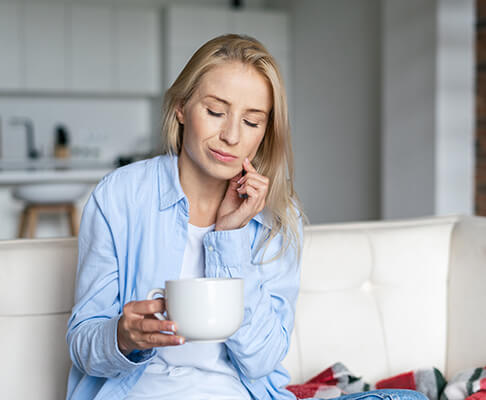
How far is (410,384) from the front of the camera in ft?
4.50

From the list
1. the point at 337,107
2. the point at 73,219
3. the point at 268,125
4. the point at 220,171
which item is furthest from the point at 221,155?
the point at 337,107

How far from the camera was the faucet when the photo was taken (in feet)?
17.8

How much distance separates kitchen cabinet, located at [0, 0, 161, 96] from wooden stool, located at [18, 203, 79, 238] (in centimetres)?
183

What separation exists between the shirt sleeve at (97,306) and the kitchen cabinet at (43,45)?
4474 mm

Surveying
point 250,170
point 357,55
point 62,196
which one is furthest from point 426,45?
point 250,170

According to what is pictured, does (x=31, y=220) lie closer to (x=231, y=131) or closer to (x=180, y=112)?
(x=180, y=112)

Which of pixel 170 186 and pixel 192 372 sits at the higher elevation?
pixel 170 186

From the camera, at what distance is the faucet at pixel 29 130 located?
543 cm

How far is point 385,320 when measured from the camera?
57.5 inches

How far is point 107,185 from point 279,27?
479cm

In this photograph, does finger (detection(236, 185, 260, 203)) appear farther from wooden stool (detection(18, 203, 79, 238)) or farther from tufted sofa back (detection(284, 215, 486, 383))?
wooden stool (detection(18, 203, 79, 238))

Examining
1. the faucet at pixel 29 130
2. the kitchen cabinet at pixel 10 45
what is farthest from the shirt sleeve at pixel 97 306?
the faucet at pixel 29 130

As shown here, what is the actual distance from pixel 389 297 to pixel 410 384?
0.21 m

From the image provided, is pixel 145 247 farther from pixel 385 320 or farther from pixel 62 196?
pixel 62 196
